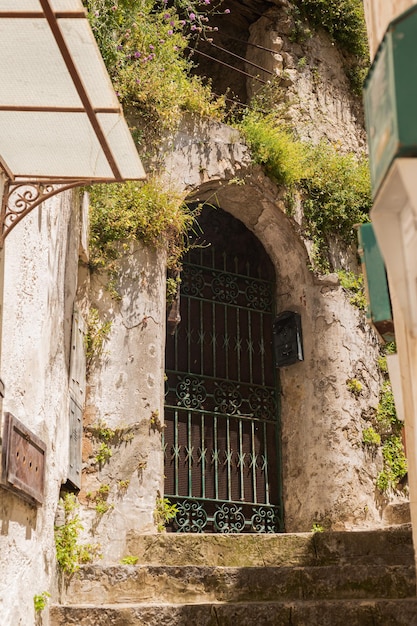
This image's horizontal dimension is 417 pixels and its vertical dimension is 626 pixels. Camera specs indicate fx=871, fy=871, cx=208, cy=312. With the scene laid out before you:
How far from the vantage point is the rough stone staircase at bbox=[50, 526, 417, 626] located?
16.5 ft

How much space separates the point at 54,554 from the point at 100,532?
1.03 metres

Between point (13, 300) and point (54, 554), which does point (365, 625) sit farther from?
point (13, 300)

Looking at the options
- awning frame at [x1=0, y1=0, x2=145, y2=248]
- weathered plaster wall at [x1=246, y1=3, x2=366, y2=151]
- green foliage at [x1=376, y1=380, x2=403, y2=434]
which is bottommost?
green foliage at [x1=376, y1=380, x2=403, y2=434]

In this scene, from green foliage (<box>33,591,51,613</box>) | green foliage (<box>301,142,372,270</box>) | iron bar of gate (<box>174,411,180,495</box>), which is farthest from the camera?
green foliage (<box>301,142,372,270</box>)

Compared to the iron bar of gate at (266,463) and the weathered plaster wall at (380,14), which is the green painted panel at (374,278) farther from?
the iron bar of gate at (266,463)

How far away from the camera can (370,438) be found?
7930 millimetres

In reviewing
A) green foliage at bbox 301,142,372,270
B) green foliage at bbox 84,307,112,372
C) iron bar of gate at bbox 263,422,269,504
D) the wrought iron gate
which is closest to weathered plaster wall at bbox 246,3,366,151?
green foliage at bbox 301,142,372,270

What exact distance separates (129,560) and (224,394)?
253 centimetres

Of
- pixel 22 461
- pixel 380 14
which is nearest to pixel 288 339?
pixel 22 461

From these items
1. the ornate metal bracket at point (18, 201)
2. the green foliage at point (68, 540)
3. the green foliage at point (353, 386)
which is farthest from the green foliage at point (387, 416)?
the ornate metal bracket at point (18, 201)

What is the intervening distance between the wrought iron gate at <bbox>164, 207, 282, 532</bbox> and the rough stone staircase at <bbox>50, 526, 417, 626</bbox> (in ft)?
4.72

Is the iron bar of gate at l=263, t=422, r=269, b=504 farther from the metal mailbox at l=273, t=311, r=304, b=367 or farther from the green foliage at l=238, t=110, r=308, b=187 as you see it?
the green foliage at l=238, t=110, r=308, b=187

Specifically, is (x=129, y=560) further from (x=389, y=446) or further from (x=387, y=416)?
(x=387, y=416)

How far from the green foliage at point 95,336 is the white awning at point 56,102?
7.42 ft
